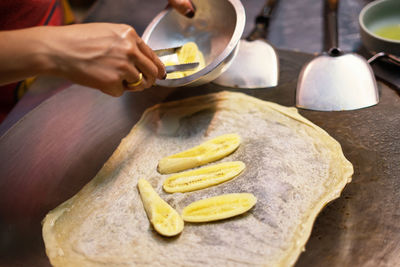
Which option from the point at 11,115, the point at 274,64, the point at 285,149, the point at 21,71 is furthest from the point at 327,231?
the point at 11,115

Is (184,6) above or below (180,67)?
above

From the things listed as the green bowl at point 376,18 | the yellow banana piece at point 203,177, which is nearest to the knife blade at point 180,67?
the yellow banana piece at point 203,177

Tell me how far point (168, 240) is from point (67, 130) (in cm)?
66

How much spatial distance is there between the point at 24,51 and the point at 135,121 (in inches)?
22.7

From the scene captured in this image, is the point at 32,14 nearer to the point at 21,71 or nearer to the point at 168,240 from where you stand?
the point at 21,71

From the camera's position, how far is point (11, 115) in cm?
153

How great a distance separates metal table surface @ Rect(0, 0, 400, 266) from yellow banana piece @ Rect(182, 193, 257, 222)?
204 mm

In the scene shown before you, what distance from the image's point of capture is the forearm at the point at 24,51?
89 centimetres

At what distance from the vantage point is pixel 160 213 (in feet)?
3.50

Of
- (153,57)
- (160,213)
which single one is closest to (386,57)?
(153,57)

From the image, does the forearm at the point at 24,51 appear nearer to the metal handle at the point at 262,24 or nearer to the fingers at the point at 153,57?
the fingers at the point at 153,57

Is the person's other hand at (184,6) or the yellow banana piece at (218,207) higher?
the person's other hand at (184,6)

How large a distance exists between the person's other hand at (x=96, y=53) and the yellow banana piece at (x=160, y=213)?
34 centimetres

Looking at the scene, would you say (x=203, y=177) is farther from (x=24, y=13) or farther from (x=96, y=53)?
(x=24, y=13)
